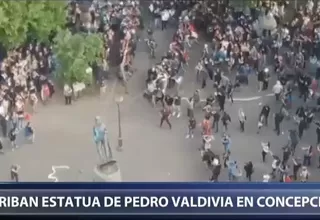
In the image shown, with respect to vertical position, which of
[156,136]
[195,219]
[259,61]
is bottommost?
[195,219]

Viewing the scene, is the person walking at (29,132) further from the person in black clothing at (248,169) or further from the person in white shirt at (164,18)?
the person in black clothing at (248,169)

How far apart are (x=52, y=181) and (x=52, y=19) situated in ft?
3.70

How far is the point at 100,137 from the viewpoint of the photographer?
19.8 feet

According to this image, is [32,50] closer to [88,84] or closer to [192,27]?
[88,84]

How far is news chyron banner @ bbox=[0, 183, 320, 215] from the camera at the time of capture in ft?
18.5

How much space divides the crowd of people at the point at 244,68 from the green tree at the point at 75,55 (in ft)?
1.22

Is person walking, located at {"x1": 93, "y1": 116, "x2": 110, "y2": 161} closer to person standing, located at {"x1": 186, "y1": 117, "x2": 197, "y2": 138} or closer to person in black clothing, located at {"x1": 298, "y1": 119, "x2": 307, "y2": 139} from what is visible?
person standing, located at {"x1": 186, "y1": 117, "x2": 197, "y2": 138}

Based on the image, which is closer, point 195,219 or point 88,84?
point 195,219

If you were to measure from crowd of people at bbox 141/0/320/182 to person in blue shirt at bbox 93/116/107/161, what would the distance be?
342 mm

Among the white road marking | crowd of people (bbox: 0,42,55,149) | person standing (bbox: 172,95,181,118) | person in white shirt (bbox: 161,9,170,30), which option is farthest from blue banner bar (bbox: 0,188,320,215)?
person in white shirt (bbox: 161,9,170,30)

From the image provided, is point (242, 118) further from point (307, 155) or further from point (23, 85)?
point (23, 85)

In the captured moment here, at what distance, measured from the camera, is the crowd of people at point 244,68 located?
19.5ft

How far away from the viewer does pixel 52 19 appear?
A: 630 cm

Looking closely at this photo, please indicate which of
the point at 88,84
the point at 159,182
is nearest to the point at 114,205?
the point at 159,182
